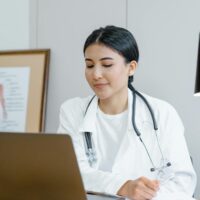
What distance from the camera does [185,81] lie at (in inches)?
72.1

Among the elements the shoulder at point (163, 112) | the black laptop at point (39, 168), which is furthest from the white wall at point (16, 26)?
the black laptop at point (39, 168)

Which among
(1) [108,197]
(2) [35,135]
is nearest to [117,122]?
(1) [108,197]

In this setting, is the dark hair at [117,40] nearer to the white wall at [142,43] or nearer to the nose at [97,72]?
the nose at [97,72]

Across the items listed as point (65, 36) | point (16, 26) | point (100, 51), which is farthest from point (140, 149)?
point (16, 26)

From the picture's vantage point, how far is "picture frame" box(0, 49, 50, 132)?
86.7 inches

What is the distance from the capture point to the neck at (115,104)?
1450mm

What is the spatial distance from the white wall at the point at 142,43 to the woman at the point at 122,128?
43cm

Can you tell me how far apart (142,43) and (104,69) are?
62 cm

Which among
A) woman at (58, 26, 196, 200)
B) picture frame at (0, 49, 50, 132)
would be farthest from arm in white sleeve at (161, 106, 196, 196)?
picture frame at (0, 49, 50, 132)

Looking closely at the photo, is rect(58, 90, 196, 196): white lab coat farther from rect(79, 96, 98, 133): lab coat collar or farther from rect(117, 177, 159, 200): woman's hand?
rect(117, 177, 159, 200): woman's hand

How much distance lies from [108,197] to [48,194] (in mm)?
258

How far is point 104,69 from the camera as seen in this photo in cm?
137

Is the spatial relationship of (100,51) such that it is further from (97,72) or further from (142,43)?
(142,43)

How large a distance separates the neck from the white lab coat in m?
0.02
